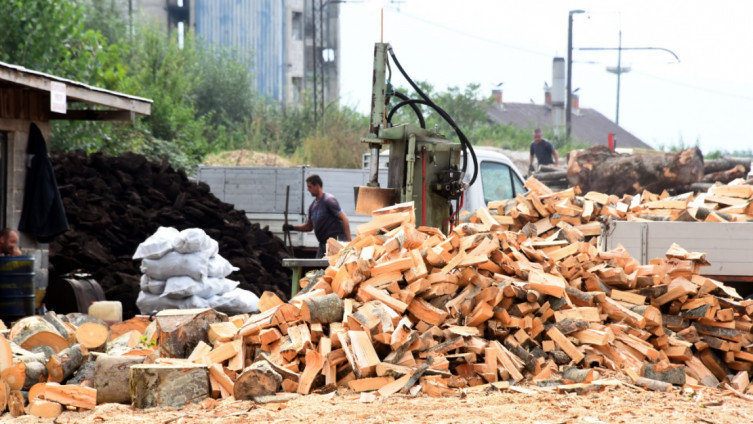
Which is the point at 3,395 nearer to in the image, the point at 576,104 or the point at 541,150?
the point at 541,150

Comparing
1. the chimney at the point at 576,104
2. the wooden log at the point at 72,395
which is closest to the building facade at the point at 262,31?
the wooden log at the point at 72,395

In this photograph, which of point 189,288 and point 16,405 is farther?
point 189,288

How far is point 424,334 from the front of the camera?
645cm

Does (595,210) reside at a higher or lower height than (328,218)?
higher

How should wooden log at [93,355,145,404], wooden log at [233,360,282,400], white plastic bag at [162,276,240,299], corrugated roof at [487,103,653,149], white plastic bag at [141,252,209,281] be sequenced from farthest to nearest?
1. corrugated roof at [487,103,653,149]
2. white plastic bag at [141,252,209,281]
3. white plastic bag at [162,276,240,299]
4. wooden log at [93,355,145,404]
5. wooden log at [233,360,282,400]

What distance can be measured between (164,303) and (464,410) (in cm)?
565

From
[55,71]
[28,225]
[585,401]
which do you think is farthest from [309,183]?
[55,71]

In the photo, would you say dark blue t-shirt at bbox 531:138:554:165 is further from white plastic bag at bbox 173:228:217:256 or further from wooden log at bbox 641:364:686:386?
wooden log at bbox 641:364:686:386

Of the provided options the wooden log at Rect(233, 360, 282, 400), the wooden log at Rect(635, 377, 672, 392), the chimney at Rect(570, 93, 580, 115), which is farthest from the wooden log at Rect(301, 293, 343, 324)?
the chimney at Rect(570, 93, 580, 115)

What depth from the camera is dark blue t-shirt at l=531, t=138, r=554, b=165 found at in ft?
72.8

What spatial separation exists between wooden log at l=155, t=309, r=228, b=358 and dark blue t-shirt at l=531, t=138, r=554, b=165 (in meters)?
16.1

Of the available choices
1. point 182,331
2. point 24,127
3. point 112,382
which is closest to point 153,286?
point 24,127

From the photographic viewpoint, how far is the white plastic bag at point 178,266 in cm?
1027

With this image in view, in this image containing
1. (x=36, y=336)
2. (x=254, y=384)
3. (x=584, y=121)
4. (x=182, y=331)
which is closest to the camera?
(x=254, y=384)
